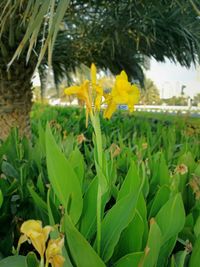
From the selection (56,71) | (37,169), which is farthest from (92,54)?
(37,169)

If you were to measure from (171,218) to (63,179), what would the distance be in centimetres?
19

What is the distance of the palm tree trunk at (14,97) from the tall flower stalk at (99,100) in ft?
10.5

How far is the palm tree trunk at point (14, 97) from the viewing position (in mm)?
3920

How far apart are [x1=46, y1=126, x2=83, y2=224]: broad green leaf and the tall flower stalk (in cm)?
4

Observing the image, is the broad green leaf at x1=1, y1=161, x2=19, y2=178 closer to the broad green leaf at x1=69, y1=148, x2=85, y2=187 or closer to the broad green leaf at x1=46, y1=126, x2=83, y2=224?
the broad green leaf at x1=69, y1=148, x2=85, y2=187

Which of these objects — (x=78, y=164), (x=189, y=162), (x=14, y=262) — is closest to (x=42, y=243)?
(x=14, y=262)

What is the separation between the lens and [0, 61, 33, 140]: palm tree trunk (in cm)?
392

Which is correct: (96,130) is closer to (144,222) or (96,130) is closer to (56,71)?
(144,222)

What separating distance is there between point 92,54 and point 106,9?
977 mm

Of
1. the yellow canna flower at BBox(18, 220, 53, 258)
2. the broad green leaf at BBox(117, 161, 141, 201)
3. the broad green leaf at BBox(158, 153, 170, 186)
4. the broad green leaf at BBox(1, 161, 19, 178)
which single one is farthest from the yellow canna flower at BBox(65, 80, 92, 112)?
the broad green leaf at BBox(1, 161, 19, 178)

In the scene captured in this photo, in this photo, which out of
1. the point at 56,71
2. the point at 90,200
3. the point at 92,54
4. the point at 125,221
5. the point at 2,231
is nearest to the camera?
the point at 125,221

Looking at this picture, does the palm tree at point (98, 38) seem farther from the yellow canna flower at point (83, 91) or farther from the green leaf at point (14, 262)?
the green leaf at point (14, 262)

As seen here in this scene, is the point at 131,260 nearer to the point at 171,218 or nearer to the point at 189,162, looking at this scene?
the point at 171,218

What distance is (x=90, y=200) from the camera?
2.56 feet
